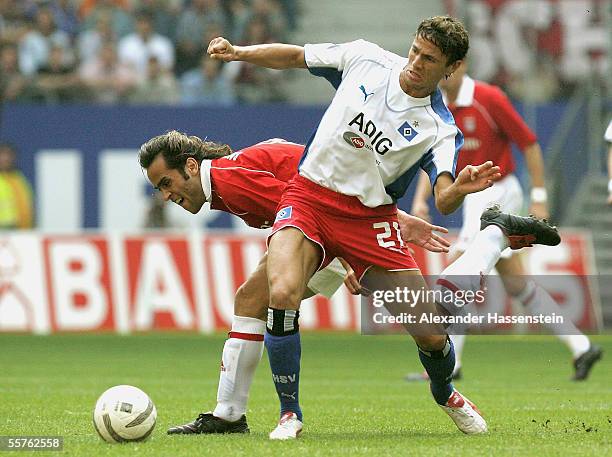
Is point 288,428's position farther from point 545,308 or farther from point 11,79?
point 11,79

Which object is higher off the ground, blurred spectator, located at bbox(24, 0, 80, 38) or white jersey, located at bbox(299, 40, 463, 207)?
white jersey, located at bbox(299, 40, 463, 207)

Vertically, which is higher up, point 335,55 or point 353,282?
point 335,55

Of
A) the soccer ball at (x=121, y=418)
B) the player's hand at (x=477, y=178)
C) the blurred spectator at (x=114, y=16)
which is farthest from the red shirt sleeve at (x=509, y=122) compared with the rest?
the blurred spectator at (x=114, y=16)

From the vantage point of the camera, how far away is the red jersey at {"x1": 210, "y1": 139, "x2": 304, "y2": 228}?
24.1 ft

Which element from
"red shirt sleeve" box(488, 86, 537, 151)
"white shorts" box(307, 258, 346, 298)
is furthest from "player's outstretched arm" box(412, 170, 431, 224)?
"white shorts" box(307, 258, 346, 298)

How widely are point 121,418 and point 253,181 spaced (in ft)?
5.09

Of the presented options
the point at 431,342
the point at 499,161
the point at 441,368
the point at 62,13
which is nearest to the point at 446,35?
the point at 431,342

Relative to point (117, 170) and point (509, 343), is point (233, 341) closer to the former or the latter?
point (509, 343)

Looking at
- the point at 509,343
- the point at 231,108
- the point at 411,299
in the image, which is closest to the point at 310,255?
the point at 411,299

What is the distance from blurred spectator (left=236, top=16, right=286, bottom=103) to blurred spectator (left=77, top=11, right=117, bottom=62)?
207 centimetres

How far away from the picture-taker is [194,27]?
1972cm

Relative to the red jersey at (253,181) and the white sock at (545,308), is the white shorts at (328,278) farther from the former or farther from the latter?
the white sock at (545,308)

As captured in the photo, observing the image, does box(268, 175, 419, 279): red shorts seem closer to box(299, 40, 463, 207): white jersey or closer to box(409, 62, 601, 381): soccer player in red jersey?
box(299, 40, 463, 207): white jersey

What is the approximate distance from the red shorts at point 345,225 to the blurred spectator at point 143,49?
41.2 ft
